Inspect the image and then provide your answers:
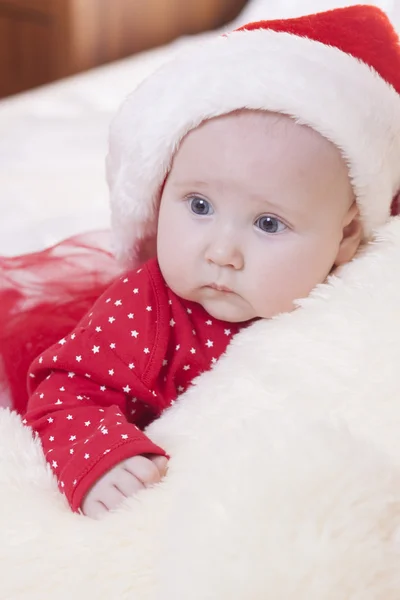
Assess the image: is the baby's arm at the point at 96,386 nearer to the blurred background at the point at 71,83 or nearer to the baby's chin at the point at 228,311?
the baby's chin at the point at 228,311

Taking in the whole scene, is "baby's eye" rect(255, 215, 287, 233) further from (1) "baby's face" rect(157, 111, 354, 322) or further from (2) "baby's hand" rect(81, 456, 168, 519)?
(2) "baby's hand" rect(81, 456, 168, 519)

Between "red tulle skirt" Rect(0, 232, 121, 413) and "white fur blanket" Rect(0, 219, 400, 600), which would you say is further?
"red tulle skirt" Rect(0, 232, 121, 413)

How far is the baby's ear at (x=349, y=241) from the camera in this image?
2.64 feet

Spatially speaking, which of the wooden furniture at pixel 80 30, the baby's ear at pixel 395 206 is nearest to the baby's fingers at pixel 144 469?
the baby's ear at pixel 395 206

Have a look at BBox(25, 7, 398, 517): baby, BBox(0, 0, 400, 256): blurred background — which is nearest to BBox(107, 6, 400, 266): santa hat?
BBox(25, 7, 398, 517): baby

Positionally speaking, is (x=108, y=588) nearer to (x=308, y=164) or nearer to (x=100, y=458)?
(x=100, y=458)

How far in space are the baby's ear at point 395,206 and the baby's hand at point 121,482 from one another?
→ 1.42 feet

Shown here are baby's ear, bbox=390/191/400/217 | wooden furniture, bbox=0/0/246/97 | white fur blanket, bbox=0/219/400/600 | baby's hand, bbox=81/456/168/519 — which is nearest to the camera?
white fur blanket, bbox=0/219/400/600

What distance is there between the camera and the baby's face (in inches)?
28.1

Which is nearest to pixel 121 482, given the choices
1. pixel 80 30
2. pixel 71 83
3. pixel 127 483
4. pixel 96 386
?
pixel 127 483

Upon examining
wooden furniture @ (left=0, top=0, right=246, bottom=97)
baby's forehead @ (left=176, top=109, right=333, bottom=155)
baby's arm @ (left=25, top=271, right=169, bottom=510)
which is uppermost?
baby's forehead @ (left=176, top=109, right=333, bottom=155)

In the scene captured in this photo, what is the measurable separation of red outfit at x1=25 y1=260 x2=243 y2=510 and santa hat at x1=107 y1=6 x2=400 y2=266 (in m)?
0.12

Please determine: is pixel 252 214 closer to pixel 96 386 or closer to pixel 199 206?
pixel 199 206

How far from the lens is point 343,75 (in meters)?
0.75
